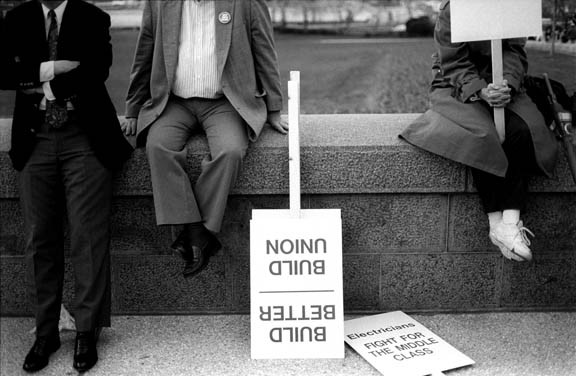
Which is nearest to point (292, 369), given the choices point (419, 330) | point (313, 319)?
point (313, 319)

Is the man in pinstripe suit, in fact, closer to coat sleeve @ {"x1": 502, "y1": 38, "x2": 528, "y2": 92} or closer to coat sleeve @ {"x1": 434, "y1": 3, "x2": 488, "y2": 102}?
coat sleeve @ {"x1": 434, "y1": 3, "x2": 488, "y2": 102}

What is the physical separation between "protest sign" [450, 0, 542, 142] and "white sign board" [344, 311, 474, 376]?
1189mm

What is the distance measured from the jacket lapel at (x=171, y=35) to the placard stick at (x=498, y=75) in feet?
4.68

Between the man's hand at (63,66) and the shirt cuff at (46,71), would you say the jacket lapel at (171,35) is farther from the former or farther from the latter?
the shirt cuff at (46,71)

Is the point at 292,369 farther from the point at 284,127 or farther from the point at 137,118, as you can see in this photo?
the point at 137,118

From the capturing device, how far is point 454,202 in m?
3.39

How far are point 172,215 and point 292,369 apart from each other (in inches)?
32.9

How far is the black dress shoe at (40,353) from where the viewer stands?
3035mm

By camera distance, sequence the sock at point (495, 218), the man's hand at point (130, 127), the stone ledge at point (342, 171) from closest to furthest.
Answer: the sock at point (495, 218) < the stone ledge at point (342, 171) < the man's hand at point (130, 127)

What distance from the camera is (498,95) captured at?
3135mm

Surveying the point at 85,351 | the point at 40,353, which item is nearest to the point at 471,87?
the point at 85,351

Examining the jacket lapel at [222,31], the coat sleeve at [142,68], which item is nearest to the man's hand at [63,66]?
the coat sleeve at [142,68]

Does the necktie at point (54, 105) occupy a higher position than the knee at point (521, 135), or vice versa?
the necktie at point (54, 105)

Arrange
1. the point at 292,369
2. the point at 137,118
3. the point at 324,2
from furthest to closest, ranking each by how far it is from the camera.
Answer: the point at 324,2, the point at 137,118, the point at 292,369
